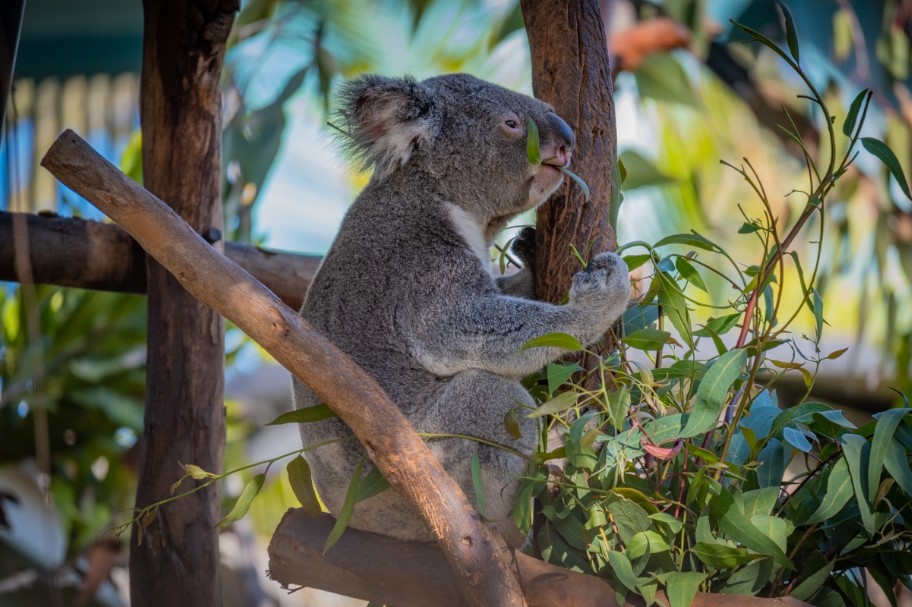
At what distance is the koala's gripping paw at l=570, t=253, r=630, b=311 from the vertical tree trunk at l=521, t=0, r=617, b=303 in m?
0.14

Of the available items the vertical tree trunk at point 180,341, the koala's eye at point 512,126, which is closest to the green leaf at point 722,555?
the koala's eye at point 512,126

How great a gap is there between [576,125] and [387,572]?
1.40 meters

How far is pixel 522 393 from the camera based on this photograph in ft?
8.00

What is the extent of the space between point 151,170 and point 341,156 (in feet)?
2.45

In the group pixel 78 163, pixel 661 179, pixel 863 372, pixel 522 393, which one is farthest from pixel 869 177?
pixel 78 163

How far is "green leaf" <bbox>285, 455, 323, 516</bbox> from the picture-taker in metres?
2.32

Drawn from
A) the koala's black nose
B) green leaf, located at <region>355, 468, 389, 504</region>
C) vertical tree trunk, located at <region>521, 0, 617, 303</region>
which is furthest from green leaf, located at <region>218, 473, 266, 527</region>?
the koala's black nose

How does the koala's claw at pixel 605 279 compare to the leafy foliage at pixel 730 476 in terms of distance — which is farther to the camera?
the koala's claw at pixel 605 279

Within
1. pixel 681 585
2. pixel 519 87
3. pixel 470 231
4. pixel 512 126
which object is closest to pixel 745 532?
pixel 681 585

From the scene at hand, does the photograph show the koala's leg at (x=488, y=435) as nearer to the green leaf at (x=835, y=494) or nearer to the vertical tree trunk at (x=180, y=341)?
the green leaf at (x=835, y=494)

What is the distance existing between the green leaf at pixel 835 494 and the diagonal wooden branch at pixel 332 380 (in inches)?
27.3

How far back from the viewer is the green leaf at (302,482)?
7.62 ft

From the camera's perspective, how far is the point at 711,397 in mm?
1915

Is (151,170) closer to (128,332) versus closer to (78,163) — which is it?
(78,163)
